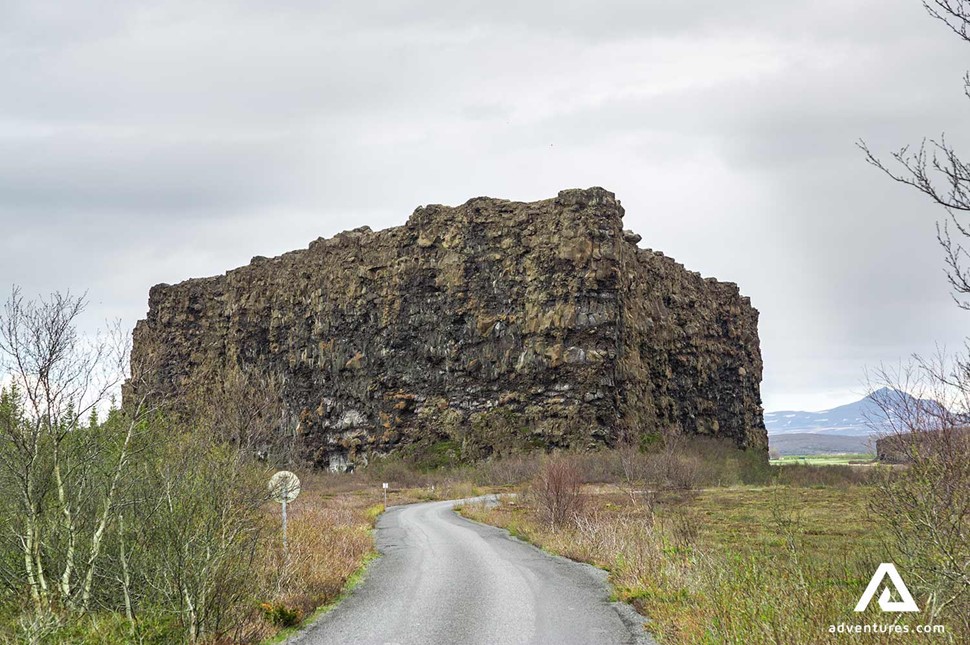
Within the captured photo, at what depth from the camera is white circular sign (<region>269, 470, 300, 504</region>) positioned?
597 inches

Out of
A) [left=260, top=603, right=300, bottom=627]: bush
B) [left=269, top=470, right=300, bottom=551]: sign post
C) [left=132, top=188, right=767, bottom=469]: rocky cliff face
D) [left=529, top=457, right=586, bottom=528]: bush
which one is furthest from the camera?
[left=132, top=188, right=767, bottom=469]: rocky cliff face

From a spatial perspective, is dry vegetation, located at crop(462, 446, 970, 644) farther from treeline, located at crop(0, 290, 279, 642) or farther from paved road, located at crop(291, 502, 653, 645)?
treeline, located at crop(0, 290, 279, 642)

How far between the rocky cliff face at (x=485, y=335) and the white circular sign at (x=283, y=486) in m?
60.0

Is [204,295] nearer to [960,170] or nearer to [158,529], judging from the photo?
[158,529]

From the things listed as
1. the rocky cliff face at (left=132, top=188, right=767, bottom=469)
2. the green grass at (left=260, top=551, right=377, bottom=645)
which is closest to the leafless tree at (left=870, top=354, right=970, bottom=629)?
the green grass at (left=260, top=551, right=377, bottom=645)

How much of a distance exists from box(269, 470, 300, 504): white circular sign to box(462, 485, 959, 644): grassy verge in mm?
7220

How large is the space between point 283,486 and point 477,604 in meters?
4.90

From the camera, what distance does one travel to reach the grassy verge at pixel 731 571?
879cm

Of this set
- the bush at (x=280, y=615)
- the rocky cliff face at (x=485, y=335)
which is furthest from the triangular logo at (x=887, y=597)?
the rocky cliff face at (x=485, y=335)

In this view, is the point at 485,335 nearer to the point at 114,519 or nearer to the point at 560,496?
the point at 560,496

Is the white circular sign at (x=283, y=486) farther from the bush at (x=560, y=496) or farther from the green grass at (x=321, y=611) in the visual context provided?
the bush at (x=560, y=496)

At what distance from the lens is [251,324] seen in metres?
106

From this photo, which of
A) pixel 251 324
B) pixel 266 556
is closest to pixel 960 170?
pixel 266 556

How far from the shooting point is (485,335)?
275 ft
